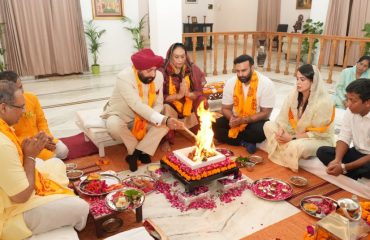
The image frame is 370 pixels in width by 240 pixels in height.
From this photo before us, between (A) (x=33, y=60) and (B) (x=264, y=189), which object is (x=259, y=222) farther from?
(A) (x=33, y=60)

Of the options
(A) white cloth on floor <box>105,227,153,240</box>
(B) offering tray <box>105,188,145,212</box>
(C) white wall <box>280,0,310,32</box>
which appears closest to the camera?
(A) white cloth on floor <box>105,227,153,240</box>

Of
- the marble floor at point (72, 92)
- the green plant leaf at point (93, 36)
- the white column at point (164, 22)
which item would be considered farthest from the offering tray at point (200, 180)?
the green plant leaf at point (93, 36)

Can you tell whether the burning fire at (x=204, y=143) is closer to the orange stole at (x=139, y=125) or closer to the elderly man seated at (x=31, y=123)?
the orange stole at (x=139, y=125)

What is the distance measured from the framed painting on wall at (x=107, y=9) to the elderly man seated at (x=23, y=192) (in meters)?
6.38

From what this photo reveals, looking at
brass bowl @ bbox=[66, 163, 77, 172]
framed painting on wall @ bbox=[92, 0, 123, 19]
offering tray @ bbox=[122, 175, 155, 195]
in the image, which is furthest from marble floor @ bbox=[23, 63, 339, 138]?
offering tray @ bbox=[122, 175, 155, 195]

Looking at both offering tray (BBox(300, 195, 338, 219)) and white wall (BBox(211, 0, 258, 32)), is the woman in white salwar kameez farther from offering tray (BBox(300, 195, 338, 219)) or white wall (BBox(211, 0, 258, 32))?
white wall (BBox(211, 0, 258, 32))

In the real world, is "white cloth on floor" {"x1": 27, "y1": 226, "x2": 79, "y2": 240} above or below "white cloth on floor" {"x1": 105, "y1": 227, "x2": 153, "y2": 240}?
below

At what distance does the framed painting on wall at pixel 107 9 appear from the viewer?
25.3 feet

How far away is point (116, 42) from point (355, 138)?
21.8 feet

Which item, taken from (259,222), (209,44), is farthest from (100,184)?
(209,44)

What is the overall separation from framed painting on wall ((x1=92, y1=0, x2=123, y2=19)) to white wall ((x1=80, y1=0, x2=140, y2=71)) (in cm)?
10

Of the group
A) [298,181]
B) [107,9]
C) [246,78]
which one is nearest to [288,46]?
[107,9]

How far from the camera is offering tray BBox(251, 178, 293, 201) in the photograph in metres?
2.78

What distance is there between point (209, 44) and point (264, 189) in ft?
33.3
